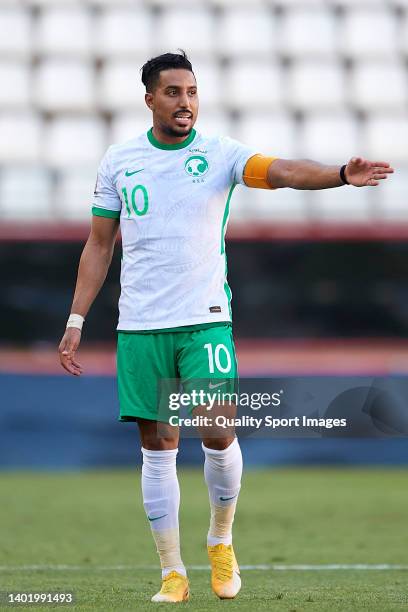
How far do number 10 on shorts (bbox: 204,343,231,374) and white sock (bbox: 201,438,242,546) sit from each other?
307 millimetres

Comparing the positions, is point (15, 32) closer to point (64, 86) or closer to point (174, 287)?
point (64, 86)

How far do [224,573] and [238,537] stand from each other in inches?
121

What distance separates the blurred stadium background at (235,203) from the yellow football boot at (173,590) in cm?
814

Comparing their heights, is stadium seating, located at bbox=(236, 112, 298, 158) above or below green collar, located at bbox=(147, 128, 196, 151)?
below

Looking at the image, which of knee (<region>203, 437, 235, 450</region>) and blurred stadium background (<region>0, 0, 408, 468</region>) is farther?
blurred stadium background (<region>0, 0, 408, 468</region>)

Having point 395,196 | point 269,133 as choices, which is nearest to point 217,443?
point 395,196

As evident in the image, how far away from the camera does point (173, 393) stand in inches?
183

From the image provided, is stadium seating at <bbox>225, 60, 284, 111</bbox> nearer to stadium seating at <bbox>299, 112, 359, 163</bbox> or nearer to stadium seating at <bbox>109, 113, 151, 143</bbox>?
stadium seating at <bbox>299, 112, 359, 163</bbox>

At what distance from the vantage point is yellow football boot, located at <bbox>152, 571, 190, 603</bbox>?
179 inches

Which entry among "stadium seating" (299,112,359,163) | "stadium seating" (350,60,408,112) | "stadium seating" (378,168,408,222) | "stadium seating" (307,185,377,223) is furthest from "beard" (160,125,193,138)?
"stadium seating" (350,60,408,112)

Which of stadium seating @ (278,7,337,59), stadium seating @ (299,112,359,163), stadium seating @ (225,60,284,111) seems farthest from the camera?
stadium seating @ (278,7,337,59)

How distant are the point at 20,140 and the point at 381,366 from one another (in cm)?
619

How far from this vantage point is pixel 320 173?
14.3ft

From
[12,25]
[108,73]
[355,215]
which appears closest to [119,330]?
[355,215]
